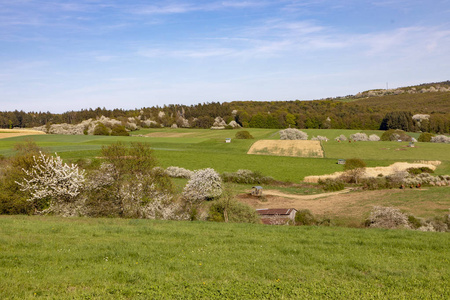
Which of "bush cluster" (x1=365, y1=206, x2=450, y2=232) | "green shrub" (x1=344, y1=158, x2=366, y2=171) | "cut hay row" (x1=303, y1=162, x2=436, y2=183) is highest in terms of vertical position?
"bush cluster" (x1=365, y1=206, x2=450, y2=232)

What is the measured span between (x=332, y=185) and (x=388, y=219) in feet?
84.7

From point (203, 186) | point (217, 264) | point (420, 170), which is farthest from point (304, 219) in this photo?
point (420, 170)

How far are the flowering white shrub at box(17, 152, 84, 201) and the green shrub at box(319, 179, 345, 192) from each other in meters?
35.4

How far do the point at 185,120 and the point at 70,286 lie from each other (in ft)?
490

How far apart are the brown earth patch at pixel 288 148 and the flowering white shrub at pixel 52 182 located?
177 feet

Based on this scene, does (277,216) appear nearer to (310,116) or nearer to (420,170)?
(420,170)

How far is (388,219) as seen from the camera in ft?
85.0

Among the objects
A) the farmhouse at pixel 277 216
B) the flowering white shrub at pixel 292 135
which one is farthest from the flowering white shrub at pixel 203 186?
the flowering white shrub at pixel 292 135

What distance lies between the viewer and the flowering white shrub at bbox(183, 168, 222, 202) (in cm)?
3906

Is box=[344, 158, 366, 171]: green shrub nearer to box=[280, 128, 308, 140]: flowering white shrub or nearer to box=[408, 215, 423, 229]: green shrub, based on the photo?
box=[408, 215, 423, 229]: green shrub

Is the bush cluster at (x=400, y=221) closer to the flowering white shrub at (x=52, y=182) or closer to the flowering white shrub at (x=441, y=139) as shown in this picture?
the flowering white shrub at (x=52, y=182)

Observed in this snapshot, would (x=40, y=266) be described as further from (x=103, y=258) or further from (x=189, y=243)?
(x=189, y=243)

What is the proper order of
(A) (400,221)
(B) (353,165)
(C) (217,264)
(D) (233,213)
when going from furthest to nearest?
(B) (353,165), (D) (233,213), (A) (400,221), (C) (217,264)

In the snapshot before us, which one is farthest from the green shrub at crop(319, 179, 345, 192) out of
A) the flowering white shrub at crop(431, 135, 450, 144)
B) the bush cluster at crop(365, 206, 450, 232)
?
the flowering white shrub at crop(431, 135, 450, 144)
